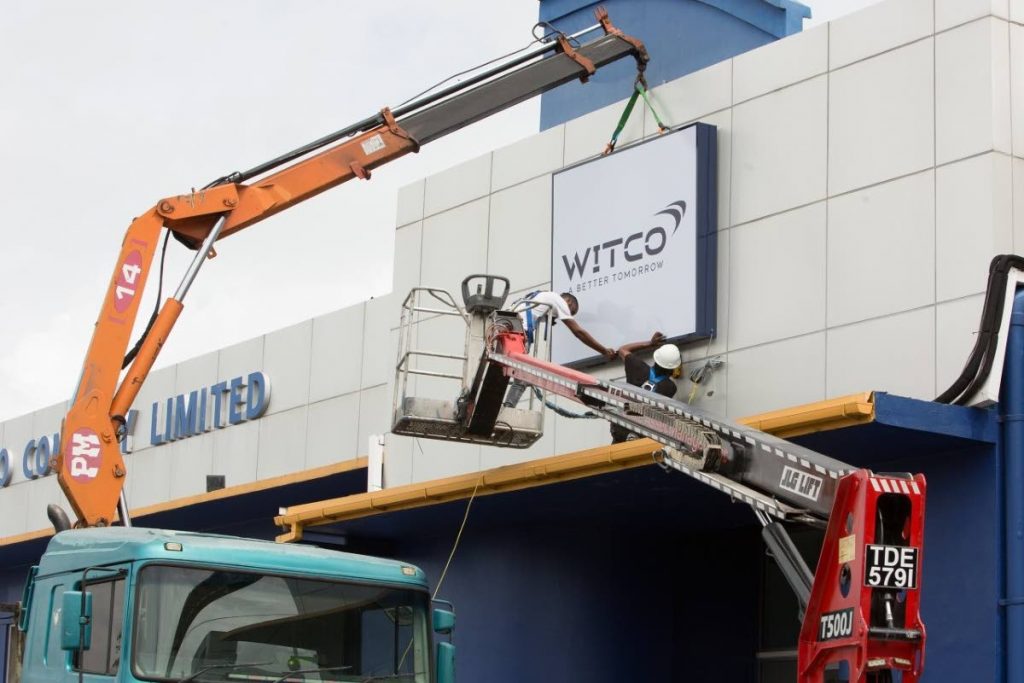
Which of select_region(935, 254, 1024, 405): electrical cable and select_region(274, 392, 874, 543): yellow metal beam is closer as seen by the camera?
select_region(274, 392, 874, 543): yellow metal beam

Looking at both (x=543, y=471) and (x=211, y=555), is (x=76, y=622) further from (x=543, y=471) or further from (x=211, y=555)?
(x=543, y=471)

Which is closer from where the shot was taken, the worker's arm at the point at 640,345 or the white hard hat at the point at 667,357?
the white hard hat at the point at 667,357

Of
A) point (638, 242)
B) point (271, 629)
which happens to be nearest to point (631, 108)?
point (638, 242)

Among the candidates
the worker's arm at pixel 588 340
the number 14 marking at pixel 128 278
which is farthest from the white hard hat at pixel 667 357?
the number 14 marking at pixel 128 278

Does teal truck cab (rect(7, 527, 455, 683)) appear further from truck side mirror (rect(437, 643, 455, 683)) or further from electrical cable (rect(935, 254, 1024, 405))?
electrical cable (rect(935, 254, 1024, 405))

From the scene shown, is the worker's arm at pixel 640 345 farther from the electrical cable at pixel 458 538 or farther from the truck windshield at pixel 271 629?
the truck windshield at pixel 271 629

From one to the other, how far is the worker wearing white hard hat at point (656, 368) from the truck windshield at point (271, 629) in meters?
4.93

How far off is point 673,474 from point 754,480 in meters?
4.40

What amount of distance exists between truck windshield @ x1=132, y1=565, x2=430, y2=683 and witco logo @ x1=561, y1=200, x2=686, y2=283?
256 inches

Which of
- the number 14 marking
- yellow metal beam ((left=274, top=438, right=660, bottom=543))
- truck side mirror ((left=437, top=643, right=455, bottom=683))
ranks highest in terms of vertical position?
the number 14 marking

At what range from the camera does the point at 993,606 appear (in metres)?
13.8

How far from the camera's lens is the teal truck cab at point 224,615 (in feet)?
36.6

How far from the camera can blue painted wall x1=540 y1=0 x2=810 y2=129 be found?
20.6 meters

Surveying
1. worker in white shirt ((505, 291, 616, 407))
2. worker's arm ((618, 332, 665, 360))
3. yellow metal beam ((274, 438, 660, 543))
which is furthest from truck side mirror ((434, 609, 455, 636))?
worker's arm ((618, 332, 665, 360))
